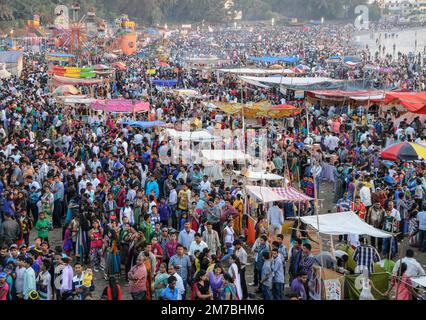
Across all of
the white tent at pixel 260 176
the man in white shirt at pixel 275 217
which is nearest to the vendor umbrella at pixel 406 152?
the white tent at pixel 260 176

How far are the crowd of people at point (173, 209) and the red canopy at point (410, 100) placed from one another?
588 mm

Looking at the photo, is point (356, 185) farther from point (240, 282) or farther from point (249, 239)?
point (240, 282)

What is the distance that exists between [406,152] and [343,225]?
277 cm

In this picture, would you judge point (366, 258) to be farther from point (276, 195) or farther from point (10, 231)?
point (10, 231)

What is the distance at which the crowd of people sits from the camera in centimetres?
786

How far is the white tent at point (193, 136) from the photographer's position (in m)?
14.3

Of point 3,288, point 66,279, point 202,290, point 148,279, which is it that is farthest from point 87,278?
point 202,290

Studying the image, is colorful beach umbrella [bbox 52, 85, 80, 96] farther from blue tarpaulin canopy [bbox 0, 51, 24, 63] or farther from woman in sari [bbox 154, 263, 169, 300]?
woman in sari [bbox 154, 263, 169, 300]

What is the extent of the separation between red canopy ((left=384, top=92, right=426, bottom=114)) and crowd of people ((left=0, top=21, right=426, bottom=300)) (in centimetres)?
59

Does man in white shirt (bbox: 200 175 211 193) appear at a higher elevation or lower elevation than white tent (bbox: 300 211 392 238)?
lower

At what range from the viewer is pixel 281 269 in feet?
26.7

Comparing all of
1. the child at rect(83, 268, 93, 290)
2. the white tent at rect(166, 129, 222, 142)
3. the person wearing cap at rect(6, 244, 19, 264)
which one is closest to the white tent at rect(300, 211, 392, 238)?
the child at rect(83, 268, 93, 290)

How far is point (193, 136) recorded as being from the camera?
1431cm
